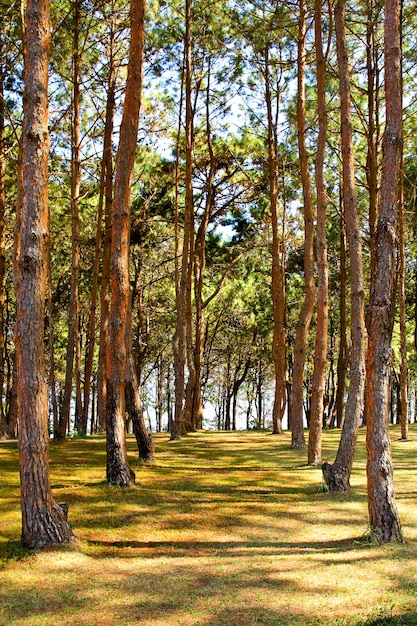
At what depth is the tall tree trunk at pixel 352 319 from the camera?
27.0 feet

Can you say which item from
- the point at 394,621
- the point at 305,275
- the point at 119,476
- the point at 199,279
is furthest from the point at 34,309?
the point at 199,279

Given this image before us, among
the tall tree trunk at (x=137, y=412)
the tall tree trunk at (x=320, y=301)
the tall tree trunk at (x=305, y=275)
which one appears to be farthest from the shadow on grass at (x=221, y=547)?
the tall tree trunk at (x=305, y=275)

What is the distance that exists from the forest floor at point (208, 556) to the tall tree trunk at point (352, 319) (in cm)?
34

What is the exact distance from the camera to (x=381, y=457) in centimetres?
623

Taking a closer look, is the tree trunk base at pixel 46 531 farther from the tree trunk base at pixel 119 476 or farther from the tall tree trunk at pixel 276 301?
the tall tree trunk at pixel 276 301

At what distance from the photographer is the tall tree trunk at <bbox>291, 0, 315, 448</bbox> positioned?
38.6 feet

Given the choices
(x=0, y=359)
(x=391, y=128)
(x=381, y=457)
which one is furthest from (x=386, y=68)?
(x=0, y=359)

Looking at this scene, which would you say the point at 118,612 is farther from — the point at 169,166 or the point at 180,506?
the point at 169,166

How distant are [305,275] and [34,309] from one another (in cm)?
709

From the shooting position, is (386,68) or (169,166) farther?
(169,166)

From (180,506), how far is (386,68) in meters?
5.42

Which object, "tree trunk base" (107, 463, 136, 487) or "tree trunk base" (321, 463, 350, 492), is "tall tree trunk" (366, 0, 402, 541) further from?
"tree trunk base" (107, 463, 136, 487)

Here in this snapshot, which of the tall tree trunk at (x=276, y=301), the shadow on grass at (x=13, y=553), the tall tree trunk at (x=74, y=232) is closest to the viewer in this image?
the shadow on grass at (x=13, y=553)

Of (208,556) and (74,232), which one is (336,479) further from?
(74,232)
